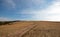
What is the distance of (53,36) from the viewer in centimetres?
793
